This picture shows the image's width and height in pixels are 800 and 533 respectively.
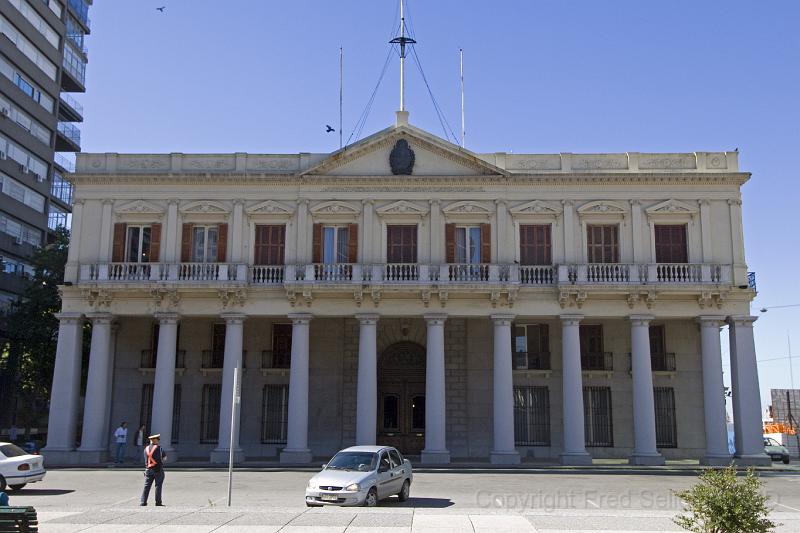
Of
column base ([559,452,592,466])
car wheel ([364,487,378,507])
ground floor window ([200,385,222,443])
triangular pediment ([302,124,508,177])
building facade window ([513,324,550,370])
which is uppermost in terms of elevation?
triangular pediment ([302,124,508,177])

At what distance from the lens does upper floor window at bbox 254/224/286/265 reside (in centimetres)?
3669

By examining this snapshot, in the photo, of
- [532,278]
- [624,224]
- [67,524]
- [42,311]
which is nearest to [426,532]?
[67,524]

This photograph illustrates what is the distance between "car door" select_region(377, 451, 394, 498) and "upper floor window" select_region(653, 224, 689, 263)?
64.5ft

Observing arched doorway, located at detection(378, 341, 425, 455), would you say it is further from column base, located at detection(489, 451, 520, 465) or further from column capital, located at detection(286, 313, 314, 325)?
column base, located at detection(489, 451, 520, 465)

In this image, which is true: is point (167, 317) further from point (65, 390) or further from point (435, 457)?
point (435, 457)

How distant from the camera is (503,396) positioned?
113ft

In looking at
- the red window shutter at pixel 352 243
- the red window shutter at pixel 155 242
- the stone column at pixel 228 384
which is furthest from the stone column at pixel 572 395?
the red window shutter at pixel 155 242

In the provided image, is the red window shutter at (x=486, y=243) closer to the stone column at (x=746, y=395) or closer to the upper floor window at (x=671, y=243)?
the upper floor window at (x=671, y=243)

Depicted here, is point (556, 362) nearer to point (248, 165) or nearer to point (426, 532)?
point (248, 165)

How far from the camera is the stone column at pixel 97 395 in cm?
3506

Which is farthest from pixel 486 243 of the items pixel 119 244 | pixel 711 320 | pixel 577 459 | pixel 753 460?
pixel 119 244

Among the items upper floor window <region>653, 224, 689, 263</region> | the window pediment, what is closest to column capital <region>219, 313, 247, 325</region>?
the window pediment

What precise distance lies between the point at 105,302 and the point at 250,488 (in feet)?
48.4

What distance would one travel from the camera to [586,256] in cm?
3578
